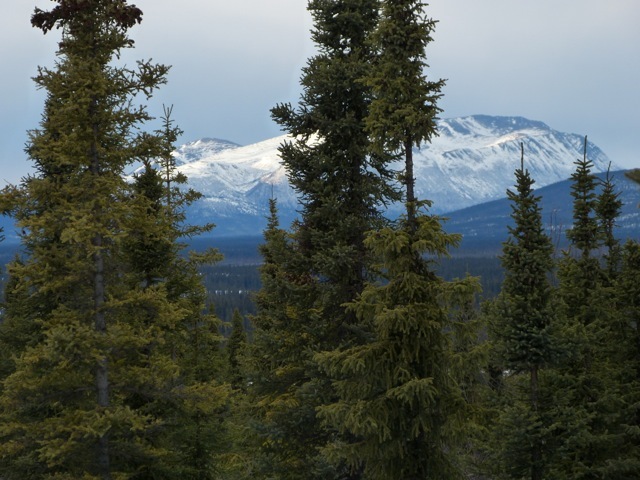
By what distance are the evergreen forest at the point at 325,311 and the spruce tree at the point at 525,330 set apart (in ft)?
0.21

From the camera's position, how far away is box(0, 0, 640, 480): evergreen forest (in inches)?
529

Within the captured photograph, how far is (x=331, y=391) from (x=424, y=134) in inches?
289

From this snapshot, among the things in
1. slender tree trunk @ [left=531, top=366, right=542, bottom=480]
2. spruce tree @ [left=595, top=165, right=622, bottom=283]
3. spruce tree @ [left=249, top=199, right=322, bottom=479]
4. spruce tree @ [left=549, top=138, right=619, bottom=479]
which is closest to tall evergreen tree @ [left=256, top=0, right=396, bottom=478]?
spruce tree @ [left=249, top=199, right=322, bottom=479]

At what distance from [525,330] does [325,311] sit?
619 cm

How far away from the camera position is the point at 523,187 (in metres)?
20.5

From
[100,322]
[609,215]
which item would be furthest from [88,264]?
[609,215]

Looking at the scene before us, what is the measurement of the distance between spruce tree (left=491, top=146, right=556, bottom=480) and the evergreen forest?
7 cm

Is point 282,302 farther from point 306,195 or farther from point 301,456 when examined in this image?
point 301,456

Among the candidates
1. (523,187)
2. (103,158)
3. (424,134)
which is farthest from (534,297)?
(103,158)

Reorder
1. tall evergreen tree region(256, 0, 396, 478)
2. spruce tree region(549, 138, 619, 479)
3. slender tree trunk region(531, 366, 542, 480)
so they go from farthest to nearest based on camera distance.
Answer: spruce tree region(549, 138, 619, 479)
slender tree trunk region(531, 366, 542, 480)
tall evergreen tree region(256, 0, 396, 478)

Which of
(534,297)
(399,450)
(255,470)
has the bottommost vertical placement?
(255,470)

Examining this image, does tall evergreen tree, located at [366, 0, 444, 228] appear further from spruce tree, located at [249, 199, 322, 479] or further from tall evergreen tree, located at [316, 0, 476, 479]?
spruce tree, located at [249, 199, 322, 479]

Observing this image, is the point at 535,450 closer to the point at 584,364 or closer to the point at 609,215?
the point at 584,364

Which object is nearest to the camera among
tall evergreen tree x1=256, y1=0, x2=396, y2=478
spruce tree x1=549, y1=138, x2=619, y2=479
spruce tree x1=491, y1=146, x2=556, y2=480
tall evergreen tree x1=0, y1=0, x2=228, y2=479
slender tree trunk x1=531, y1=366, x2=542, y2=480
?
tall evergreen tree x1=0, y1=0, x2=228, y2=479
